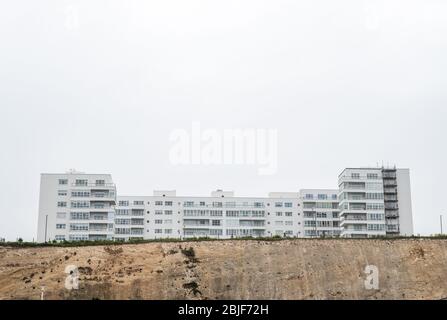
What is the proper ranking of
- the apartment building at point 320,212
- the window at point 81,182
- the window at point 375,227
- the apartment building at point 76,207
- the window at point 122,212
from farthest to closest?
1. the apartment building at point 320,212
2. the window at point 122,212
3. the window at point 375,227
4. the window at point 81,182
5. the apartment building at point 76,207

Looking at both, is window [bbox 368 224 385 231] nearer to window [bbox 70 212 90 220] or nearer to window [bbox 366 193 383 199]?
window [bbox 366 193 383 199]

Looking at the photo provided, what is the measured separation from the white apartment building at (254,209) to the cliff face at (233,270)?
49.4 metres

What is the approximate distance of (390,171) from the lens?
150m

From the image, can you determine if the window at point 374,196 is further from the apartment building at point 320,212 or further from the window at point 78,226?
the window at point 78,226

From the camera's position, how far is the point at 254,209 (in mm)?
148375

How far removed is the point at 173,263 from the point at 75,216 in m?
56.1

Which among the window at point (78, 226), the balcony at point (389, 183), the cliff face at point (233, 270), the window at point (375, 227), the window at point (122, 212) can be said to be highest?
the balcony at point (389, 183)

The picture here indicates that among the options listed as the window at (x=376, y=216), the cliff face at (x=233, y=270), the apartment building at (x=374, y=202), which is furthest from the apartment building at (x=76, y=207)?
the window at (x=376, y=216)

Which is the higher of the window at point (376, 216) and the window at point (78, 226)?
the window at point (376, 216)

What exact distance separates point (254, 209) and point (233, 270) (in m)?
61.3

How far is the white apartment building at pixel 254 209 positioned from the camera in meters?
141

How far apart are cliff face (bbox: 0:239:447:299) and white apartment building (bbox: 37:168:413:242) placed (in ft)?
162
